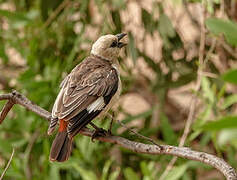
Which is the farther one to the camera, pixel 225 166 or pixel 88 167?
pixel 88 167

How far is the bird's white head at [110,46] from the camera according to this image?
3.18 meters

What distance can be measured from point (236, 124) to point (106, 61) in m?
2.32

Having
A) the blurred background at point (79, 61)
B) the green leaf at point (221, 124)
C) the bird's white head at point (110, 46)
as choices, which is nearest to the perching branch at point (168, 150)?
Answer: the green leaf at point (221, 124)

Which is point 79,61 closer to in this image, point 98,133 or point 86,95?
point 86,95

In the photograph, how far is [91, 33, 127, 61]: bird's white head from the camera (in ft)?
10.4

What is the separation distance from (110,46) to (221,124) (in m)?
2.39

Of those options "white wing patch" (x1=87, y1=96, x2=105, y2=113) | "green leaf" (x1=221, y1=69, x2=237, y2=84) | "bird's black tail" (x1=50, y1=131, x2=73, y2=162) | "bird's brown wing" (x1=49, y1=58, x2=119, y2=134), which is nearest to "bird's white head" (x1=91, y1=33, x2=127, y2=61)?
"bird's brown wing" (x1=49, y1=58, x2=119, y2=134)

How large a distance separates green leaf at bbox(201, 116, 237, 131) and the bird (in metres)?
1.53

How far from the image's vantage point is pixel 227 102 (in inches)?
127

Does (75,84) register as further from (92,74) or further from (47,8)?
(47,8)

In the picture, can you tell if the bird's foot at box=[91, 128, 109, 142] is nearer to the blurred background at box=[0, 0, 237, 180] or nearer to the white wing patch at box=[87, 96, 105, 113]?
the white wing patch at box=[87, 96, 105, 113]

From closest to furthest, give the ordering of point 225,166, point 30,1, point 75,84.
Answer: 1. point 225,166
2. point 75,84
3. point 30,1

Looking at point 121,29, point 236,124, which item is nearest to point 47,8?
point 121,29

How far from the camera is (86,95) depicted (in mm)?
2682
